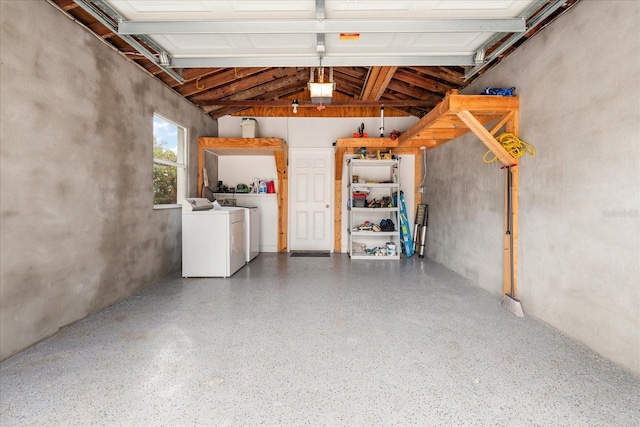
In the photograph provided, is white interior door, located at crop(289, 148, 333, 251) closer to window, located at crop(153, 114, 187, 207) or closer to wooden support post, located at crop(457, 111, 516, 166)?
window, located at crop(153, 114, 187, 207)

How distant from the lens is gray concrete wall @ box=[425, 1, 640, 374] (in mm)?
2029

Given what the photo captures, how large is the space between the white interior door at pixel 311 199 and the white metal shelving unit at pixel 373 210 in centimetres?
59

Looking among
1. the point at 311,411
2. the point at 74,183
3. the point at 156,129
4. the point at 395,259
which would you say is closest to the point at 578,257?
the point at 311,411

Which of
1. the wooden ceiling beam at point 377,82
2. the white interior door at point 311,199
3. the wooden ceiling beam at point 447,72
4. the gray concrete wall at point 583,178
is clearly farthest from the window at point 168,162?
the gray concrete wall at point 583,178

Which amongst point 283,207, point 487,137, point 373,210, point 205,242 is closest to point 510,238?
point 487,137

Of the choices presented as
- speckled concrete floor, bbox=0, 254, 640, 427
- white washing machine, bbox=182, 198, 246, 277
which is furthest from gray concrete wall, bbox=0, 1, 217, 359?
white washing machine, bbox=182, 198, 246, 277

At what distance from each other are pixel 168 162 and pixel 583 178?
469cm

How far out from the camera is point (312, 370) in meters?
2.01

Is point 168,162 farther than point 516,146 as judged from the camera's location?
Yes

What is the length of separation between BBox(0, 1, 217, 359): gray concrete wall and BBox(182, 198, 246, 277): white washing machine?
22.4 inches

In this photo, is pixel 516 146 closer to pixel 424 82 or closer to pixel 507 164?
pixel 507 164

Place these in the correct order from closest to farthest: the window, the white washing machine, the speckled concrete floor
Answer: the speckled concrete floor, the window, the white washing machine

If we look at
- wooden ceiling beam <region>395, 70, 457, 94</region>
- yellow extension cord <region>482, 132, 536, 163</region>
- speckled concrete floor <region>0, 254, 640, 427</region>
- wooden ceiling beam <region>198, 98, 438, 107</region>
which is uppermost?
wooden ceiling beam <region>395, 70, 457, 94</region>

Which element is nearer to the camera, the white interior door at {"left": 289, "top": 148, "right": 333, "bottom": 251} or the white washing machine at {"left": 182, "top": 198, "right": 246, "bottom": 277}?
the white washing machine at {"left": 182, "top": 198, "right": 246, "bottom": 277}
